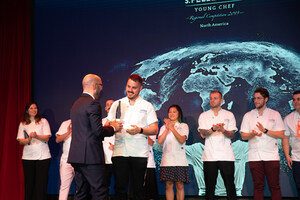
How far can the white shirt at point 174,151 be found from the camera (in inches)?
198

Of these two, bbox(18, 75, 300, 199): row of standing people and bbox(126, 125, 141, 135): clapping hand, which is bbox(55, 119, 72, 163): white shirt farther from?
bbox(126, 125, 141, 135): clapping hand

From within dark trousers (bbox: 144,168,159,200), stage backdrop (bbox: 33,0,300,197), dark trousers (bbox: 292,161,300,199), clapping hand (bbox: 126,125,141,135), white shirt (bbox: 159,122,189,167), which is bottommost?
dark trousers (bbox: 144,168,159,200)

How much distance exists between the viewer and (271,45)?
5715 millimetres

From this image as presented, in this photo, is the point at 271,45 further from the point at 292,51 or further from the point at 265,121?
the point at 265,121

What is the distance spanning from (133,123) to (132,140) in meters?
0.20

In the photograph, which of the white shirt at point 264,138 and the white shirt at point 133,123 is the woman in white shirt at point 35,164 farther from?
the white shirt at point 264,138

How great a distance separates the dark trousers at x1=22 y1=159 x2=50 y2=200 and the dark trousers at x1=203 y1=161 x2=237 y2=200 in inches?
105

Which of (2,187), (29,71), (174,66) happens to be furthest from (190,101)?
(2,187)

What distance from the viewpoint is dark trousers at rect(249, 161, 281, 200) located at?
439 centimetres

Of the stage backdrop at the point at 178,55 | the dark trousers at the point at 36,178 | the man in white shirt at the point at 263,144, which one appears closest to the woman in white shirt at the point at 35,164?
the dark trousers at the point at 36,178

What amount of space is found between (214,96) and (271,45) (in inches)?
67.0

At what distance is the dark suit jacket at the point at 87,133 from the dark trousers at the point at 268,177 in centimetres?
227

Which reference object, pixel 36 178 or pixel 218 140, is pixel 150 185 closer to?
pixel 218 140

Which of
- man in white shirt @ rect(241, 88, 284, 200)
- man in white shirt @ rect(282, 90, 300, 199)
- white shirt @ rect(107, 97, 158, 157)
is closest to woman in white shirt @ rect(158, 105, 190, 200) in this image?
man in white shirt @ rect(241, 88, 284, 200)
